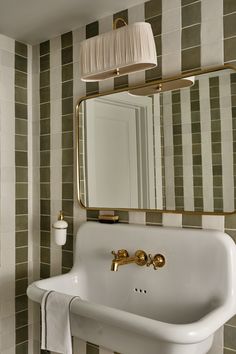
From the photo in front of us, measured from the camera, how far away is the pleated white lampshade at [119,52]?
1367 mm

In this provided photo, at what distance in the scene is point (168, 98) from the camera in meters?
1.60

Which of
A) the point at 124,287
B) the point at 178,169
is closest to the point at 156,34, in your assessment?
the point at 178,169

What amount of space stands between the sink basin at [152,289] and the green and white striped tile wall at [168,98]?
0.10m

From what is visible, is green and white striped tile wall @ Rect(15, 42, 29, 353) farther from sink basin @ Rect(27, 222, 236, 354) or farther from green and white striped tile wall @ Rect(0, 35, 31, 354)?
sink basin @ Rect(27, 222, 236, 354)

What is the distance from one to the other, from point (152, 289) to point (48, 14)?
144 centimetres

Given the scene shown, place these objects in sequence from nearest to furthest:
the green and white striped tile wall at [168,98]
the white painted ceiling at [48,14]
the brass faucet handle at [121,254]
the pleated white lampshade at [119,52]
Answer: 1. the pleated white lampshade at [119,52]
2. the green and white striped tile wall at [168,98]
3. the brass faucet handle at [121,254]
4. the white painted ceiling at [48,14]

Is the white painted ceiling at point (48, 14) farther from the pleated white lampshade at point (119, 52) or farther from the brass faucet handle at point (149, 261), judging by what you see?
the brass faucet handle at point (149, 261)

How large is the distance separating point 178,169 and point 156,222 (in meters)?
0.27

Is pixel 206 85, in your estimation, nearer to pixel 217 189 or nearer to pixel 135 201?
pixel 217 189

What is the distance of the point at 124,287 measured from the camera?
166 cm

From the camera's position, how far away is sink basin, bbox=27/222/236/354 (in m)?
1.18

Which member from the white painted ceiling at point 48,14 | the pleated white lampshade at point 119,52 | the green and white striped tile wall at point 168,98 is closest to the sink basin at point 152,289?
the green and white striped tile wall at point 168,98

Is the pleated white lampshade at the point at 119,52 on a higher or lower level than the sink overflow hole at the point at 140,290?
higher

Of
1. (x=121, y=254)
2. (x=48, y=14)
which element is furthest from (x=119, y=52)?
(x=121, y=254)
